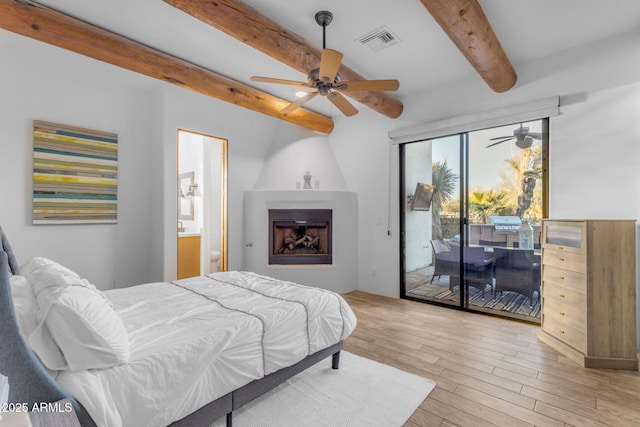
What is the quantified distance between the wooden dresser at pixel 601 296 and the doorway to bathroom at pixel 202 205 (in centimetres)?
394

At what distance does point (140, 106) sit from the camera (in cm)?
397

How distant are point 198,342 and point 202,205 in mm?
4077

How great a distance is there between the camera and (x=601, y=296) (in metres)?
2.50

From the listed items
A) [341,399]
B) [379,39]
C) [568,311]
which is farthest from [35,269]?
[568,311]

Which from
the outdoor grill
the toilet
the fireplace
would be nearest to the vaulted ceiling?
the outdoor grill

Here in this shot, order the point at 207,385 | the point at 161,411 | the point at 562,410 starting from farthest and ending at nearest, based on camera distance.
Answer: the point at 562,410, the point at 207,385, the point at 161,411

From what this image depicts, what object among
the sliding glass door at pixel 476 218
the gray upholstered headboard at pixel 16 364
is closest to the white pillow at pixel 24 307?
the gray upholstered headboard at pixel 16 364

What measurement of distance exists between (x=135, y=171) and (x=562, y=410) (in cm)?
468

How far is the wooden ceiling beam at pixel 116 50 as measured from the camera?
2.31 meters

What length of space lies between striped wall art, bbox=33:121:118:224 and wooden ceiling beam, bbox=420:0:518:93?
368cm

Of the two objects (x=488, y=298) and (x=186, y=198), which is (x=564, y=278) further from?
(x=186, y=198)

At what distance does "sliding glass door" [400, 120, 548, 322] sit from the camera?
3436 millimetres

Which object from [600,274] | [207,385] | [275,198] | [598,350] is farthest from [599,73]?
[207,385]

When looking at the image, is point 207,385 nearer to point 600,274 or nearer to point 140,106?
point 600,274
